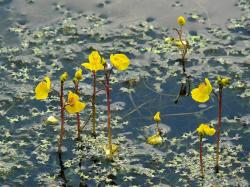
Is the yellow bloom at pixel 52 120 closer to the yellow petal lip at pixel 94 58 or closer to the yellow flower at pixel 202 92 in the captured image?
the yellow petal lip at pixel 94 58

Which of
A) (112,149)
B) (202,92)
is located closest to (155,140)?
(112,149)

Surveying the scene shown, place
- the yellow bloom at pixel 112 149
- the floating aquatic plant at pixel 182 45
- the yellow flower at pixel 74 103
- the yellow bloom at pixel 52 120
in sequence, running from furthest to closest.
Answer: the floating aquatic plant at pixel 182 45
the yellow bloom at pixel 52 120
the yellow bloom at pixel 112 149
the yellow flower at pixel 74 103

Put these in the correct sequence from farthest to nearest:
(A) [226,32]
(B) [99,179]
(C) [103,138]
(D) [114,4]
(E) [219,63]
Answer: (D) [114,4] → (A) [226,32] → (E) [219,63] → (C) [103,138] → (B) [99,179]

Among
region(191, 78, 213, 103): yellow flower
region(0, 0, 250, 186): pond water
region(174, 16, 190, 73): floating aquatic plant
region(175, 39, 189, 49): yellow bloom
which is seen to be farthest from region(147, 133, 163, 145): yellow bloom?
region(175, 39, 189, 49): yellow bloom

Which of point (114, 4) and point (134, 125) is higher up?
point (114, 4)

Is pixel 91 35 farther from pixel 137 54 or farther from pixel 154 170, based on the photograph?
pixel 154 170

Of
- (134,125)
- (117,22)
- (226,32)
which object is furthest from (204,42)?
(134,125)

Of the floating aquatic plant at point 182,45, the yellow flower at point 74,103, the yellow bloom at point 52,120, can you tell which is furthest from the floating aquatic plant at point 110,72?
the floating aquatic plant at point 182,45

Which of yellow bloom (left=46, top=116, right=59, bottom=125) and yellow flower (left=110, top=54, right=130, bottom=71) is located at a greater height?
yellow flower (left=110, top=54, right=130, bottom=71)

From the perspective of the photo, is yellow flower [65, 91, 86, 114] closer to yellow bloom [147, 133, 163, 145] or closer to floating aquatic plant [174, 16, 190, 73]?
yellow bloom [147, 133, 163, 145]
